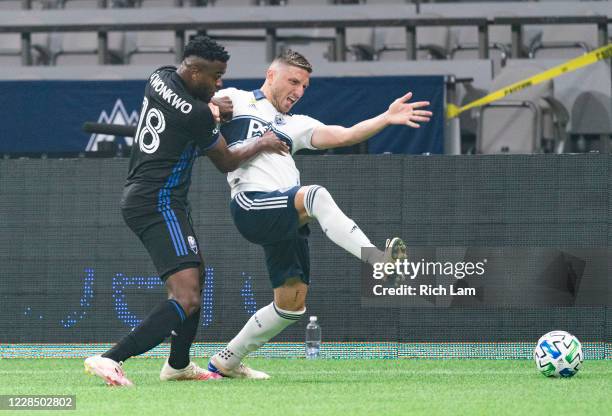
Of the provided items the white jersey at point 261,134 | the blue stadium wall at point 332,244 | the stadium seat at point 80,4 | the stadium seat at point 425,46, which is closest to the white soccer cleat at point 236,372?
the white jersey at point 261,134

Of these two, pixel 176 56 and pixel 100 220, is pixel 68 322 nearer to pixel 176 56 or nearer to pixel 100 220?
pixel 100 220

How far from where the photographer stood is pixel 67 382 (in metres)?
7.81

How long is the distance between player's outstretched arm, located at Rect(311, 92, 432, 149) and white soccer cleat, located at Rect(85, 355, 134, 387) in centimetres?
205

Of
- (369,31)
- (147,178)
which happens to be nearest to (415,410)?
(147,178)

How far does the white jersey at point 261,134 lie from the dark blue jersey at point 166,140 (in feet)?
1.46

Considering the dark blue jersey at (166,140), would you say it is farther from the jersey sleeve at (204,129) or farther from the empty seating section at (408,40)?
the empty seating section at (408,40)

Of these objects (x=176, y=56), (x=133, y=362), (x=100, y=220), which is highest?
(x=176, y=56)

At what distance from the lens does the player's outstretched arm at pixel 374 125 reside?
7.38 m

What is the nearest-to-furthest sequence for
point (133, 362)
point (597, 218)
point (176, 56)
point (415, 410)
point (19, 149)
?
point (415, 410) → point (133, 362) → point (597, 218) → point (19, 149) → point (176, 56)

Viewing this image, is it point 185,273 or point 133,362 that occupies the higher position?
point 185,273

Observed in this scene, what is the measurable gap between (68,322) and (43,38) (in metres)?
8.09

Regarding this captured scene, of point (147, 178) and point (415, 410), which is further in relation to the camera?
point (147, 178)

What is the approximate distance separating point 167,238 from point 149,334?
1.97 ft

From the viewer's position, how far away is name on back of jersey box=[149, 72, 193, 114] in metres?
7.27
